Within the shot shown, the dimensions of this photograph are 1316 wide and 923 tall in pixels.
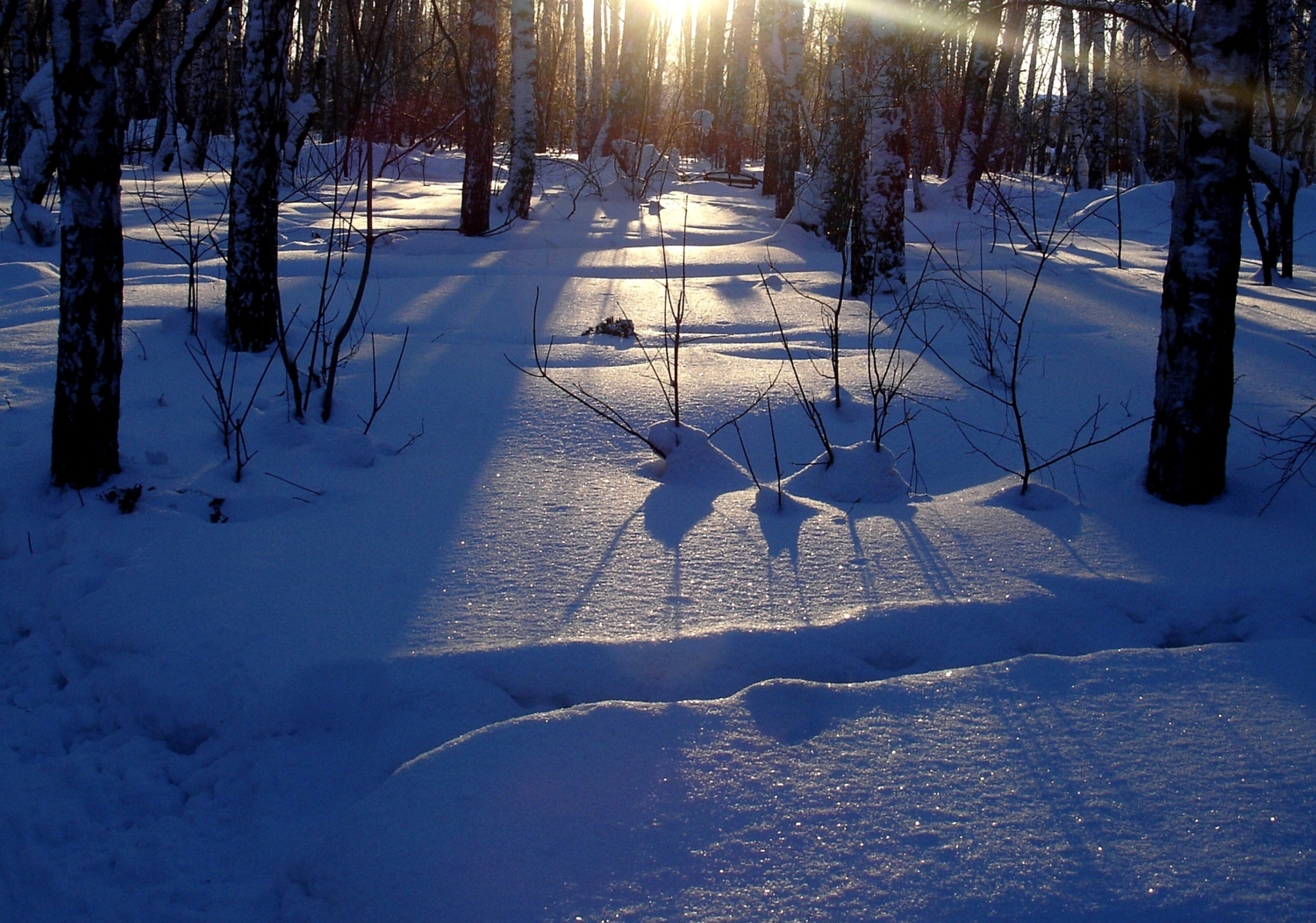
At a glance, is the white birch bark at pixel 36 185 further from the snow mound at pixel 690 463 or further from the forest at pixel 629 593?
the snow mound at pixel 690 463

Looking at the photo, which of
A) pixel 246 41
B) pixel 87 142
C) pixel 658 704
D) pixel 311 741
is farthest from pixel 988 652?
pixel 246 41

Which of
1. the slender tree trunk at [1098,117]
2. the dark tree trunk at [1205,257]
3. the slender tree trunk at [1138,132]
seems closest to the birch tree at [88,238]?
the dark tree trunk at [1205,257]

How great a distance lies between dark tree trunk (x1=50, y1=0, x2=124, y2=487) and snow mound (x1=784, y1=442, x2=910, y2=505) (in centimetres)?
240

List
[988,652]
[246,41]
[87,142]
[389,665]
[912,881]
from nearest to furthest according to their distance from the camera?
[912,881] < [389,665] < [988,652] < [87,142] < [246,41]

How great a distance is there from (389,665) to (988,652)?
153 cm

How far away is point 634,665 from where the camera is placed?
2.26 m

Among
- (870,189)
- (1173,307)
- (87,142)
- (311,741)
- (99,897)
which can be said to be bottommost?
(99,897)

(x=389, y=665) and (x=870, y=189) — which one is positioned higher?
(x=870, y=189)

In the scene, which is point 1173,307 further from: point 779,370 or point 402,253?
point 402,253

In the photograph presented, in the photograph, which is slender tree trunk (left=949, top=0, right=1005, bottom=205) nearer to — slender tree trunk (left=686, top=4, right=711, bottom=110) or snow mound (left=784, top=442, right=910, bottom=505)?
snow mound (left=784, top=442, right=910, bottom=505)

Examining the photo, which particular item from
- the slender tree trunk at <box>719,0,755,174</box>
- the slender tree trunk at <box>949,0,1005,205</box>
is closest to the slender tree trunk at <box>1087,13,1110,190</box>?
the slender tree trunk at <box>949,0,1005,205</box>

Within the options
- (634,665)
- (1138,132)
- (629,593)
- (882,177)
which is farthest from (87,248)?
(1138,132)

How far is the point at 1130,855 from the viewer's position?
1574mm

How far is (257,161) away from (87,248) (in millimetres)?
1662
